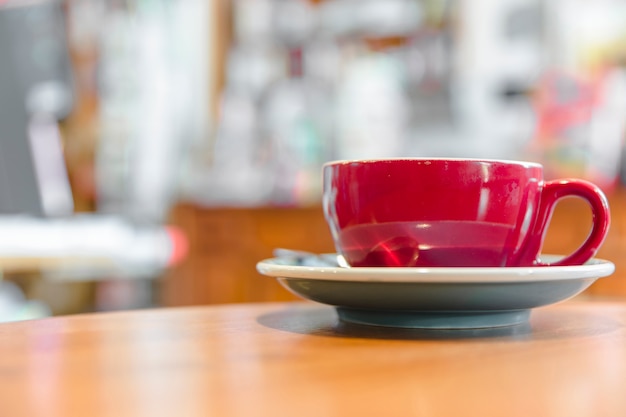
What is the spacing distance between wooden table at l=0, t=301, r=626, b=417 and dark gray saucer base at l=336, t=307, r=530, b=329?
1 cm

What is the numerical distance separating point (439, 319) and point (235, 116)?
2.74 meters

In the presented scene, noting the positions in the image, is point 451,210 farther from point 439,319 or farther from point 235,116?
point 235,116

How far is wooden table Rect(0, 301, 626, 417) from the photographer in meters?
0.30

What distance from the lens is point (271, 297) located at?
2711 mm

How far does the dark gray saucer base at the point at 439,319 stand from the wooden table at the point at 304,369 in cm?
1

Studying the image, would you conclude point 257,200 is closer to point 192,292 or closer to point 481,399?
point 192,292

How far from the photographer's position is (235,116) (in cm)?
319

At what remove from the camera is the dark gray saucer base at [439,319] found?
51 centimetres

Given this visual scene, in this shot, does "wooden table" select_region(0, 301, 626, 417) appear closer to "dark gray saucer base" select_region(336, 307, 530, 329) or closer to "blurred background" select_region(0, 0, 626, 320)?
"dark gray saucer base" select_region(336, 307, 530, 329)

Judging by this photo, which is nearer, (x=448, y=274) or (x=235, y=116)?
(x=448, y=274)

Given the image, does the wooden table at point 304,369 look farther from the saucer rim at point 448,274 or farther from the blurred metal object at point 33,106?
the blurred metal object at point 33,106

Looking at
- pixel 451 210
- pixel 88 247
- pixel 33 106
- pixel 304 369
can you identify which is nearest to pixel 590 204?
pixel 451 210

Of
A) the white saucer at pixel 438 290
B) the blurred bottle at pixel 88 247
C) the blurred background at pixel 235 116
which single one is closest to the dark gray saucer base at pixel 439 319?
the white saucer at pixel 438 290

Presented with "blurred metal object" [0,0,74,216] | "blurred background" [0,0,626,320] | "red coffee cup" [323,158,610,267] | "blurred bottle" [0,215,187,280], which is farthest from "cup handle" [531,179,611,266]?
"blurred metal object" [0,0,74,216]
